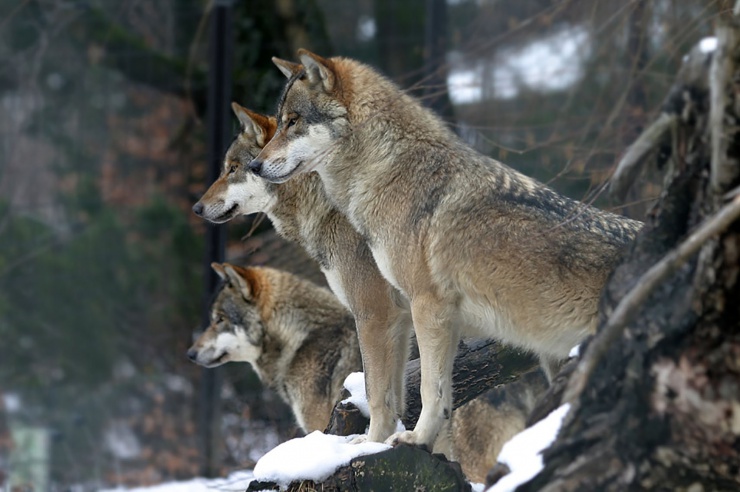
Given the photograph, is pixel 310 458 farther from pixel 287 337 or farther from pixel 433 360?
pixel 287 337

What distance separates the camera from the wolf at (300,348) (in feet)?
18.0

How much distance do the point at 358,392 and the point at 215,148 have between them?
3.95 metres

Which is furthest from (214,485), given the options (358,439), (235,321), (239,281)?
(358,439)

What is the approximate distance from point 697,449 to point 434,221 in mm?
1706

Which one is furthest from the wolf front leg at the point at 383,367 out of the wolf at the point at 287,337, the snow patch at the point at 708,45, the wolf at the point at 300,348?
the snow patch at the point at 708,45

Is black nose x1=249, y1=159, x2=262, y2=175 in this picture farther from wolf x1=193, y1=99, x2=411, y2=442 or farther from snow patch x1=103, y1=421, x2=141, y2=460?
snow patch x1=103, y1=421, x2=141, y2=460

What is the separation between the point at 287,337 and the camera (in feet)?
19.8

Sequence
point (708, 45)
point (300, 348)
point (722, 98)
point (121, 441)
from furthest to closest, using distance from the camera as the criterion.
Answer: point (121, 441), point (300, 348), point (708, 45), point (722, 98)

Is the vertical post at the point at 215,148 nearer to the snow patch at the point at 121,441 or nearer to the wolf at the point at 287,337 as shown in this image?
the wolf at the point at 287,337

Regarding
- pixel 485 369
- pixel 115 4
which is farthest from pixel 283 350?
pixel 115 4

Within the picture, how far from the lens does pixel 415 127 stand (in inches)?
175

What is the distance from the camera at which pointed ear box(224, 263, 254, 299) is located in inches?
237

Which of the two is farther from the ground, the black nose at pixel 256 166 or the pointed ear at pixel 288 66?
the pointed ear at pixel 288 66

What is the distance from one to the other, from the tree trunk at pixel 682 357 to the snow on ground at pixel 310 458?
1.21m
